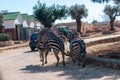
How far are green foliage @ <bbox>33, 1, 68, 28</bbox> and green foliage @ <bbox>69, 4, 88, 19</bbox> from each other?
19.1 feet

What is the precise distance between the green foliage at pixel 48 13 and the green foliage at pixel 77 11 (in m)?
5.84

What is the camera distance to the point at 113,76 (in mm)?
12266

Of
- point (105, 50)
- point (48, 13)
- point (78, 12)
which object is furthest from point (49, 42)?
point (78, 12)

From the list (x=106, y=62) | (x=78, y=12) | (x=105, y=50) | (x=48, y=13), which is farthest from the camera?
(x=78, y=12)

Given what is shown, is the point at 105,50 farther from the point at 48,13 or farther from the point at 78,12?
the point at 78,12

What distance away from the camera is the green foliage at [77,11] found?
75.2m

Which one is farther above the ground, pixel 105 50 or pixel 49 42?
pixel 49 42

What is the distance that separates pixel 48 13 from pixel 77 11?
11.1 metres

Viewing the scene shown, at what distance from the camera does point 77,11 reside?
76.0 meters

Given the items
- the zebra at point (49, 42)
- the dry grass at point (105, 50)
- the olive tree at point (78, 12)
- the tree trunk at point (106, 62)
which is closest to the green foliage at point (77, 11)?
the olive tree at point (78, 12)

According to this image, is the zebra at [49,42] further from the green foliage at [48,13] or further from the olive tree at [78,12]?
the olive tree at [78,12]

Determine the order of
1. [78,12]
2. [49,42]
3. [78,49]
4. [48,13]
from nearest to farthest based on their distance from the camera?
[78,49] < [49,42] < [48,13] < [78,12]

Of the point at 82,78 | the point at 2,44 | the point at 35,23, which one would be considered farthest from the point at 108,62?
the point at 35,23

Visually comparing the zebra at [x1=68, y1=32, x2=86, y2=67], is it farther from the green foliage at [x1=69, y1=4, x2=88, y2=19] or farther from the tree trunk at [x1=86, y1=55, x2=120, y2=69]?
the green foliage at [x1=69, y1=4, x2=88, y2=19]
